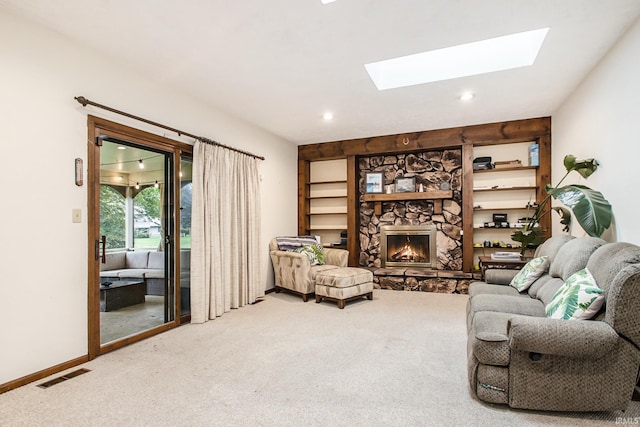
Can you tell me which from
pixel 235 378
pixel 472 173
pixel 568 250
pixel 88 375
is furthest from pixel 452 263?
pixel 88 375

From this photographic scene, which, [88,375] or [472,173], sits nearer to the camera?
[88,375]

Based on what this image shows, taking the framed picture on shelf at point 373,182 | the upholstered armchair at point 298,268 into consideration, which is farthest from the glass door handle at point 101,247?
the framed picture on shelf at point 373,182

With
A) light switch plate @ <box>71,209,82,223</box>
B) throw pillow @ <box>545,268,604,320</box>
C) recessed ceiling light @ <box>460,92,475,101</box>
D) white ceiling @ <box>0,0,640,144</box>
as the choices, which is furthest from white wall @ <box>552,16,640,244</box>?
light switch plate @ <box>71,209,82,223</box>

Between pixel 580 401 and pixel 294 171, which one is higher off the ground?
pixel 294 171

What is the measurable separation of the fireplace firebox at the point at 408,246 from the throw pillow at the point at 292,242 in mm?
1406

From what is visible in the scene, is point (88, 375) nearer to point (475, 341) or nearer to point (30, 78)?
point (30, 78)

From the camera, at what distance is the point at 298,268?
4.88 m

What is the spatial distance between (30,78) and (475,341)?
11.6 ft

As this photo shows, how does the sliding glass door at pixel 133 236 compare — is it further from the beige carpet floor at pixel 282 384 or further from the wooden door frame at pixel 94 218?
the beige carpet floor at pixel 282 384

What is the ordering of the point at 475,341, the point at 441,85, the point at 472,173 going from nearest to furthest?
the point at 475,341 < the point at 441,85 < the point at 472,173

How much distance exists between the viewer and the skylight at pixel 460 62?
3191mm

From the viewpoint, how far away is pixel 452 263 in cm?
573

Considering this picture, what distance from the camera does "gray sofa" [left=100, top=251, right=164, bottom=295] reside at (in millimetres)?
3994

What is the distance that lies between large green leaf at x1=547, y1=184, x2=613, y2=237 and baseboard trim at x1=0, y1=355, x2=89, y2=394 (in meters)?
4.35
